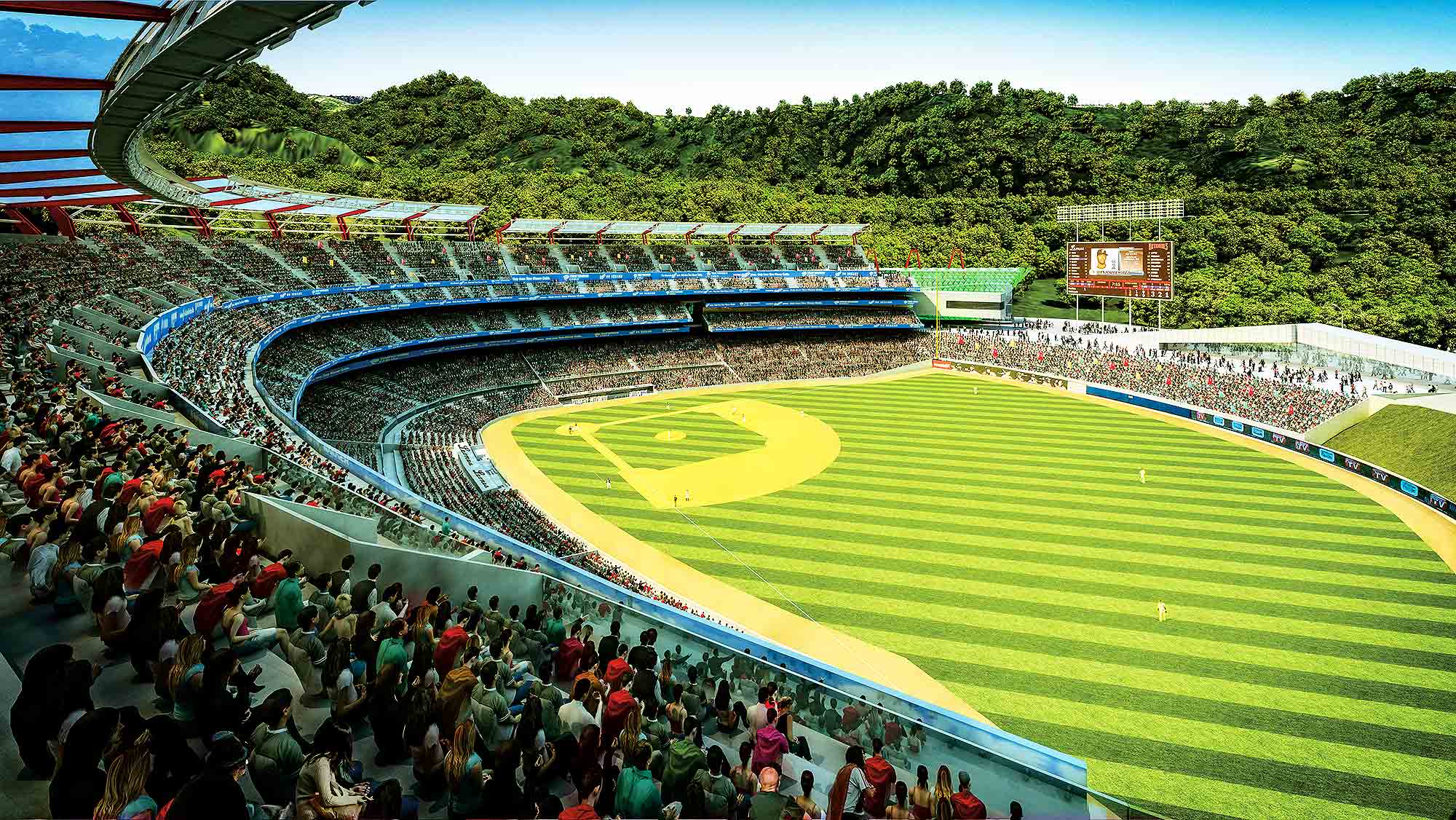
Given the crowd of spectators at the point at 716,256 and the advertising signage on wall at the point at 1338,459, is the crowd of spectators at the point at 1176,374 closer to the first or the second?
the advertising signage on wall at the point at 1338,459

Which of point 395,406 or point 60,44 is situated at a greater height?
point 60,44

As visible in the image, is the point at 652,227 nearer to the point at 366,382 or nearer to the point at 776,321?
the point at 776,321

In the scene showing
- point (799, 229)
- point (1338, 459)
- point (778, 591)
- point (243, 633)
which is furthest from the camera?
point (799, 229)

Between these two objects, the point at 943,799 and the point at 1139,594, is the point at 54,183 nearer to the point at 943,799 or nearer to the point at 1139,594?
the point at 943,799

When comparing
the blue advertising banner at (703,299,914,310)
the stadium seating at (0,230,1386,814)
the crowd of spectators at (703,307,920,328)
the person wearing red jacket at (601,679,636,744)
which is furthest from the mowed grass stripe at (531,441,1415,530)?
the blue advertising banner at (703,299,914,310)

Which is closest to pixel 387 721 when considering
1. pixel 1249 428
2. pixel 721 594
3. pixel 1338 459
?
pixel 721 594

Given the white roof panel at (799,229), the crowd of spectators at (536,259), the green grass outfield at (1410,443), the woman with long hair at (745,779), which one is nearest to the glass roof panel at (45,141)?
the woman with long hair at (745,779)

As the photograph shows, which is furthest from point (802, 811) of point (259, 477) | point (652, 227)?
point (652, 227)
